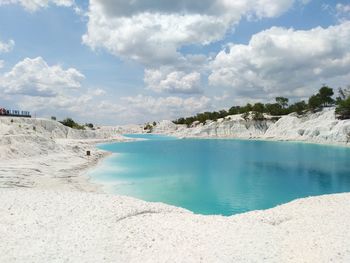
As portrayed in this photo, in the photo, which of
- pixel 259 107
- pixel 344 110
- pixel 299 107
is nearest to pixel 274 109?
pixel 259 107

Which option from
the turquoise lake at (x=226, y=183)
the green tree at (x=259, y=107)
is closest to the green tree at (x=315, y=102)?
the green tree at (x=259, y=107)

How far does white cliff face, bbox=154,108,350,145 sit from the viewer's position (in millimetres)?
87488

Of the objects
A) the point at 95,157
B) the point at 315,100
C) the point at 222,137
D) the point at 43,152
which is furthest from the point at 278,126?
the point at 43,152

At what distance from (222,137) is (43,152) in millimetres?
104441

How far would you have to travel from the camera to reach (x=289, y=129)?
113 m

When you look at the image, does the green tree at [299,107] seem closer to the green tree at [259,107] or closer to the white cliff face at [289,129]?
the white cliff face at [289,129]

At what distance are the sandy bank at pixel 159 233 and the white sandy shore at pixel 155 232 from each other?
38mm

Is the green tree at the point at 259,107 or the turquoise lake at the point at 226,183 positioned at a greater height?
the green tree at the point at 259,107

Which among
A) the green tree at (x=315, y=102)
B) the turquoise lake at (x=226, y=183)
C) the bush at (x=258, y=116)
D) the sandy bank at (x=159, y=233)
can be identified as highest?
the green tree at (x=315, y=102)

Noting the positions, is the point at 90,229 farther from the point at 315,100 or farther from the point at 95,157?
the point at 315,100

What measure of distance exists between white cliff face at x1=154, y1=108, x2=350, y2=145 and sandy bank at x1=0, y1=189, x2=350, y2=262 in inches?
2999

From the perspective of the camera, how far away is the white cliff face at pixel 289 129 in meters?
87.5

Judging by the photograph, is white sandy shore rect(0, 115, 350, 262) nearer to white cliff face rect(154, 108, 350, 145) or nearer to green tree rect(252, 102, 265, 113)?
white cliff face rect(154, 108, 350, 145)

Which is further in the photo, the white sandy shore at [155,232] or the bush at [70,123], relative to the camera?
the bush at [70,123]
